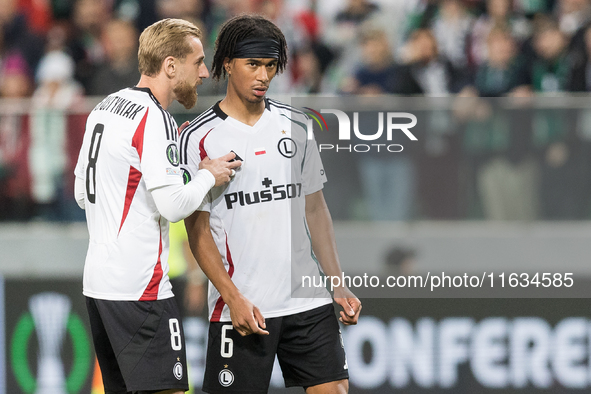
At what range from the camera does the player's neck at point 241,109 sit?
3.76 meters

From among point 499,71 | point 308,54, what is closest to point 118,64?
point 308,54

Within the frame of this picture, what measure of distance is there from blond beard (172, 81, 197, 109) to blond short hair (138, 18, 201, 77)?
11 centimetres

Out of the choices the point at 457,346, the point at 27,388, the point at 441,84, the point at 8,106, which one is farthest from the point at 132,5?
the point at 457,346

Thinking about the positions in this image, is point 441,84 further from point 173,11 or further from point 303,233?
point 303,233

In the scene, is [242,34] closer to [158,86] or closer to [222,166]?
[158,86]

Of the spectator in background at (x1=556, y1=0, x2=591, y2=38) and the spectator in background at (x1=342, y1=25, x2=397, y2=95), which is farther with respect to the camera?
the spectator in background at (x1=556, y1=0, x2=591, y2=38)

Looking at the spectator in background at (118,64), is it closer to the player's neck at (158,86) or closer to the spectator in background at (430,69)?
the spectator in background at (430,69)

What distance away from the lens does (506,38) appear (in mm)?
6973

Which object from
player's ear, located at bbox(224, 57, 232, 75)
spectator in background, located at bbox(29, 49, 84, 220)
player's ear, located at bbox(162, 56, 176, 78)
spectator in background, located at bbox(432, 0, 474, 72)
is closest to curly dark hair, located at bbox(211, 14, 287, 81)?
player's ear, located at bbox(224, 57, 232, 75)

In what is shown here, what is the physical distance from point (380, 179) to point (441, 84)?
56.5 inches

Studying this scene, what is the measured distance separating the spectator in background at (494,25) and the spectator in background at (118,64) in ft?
9.94

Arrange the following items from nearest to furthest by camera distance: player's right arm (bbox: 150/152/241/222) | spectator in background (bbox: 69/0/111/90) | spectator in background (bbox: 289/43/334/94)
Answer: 1. player's right arm (bbox: 150/152/241/222)
2. spectator in background (bbox: 289/43/334/94)
3. spectator in background (bbox: 69/0/111/90)

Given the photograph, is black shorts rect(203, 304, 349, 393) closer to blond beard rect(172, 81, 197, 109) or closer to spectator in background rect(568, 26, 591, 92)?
blond beard rect(172, 81, 197, 109)

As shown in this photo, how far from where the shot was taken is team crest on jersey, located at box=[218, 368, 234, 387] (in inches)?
147
